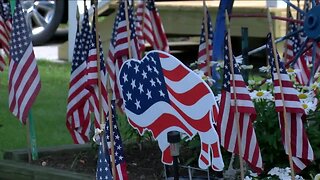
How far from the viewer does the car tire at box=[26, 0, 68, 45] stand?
54.9 feet

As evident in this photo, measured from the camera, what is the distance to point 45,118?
11.1 metres

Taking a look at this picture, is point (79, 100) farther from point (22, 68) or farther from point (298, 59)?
point (298, 59)

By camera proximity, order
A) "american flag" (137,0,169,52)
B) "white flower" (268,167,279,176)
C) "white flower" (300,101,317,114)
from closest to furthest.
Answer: "white flower" (268,167,279,176) → "white flower" (300,101,317,114) → "american flag" (137,0,169,52)

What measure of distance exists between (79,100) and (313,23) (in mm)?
1975

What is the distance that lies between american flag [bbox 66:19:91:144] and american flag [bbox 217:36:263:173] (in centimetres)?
218

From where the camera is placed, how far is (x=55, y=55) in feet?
54.7

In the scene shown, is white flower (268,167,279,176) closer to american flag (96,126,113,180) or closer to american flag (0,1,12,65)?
american flag (96,126,113,180)

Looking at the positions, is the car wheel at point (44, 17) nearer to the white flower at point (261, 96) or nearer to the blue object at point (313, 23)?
the blue object at point (313, 23)

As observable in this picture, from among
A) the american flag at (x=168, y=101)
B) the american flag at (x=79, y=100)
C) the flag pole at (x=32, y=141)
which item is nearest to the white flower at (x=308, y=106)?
the american flag at (x=168, y=101)

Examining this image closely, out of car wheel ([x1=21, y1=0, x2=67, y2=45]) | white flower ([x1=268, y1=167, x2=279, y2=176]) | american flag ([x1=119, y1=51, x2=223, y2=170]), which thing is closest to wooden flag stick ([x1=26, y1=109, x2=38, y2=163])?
american flag ([x1=119, y1=51, x2=223, y2=170])

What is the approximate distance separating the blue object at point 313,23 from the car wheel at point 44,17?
376 inches

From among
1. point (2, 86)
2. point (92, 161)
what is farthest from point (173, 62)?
point (2, 86)

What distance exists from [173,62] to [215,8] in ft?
28.4

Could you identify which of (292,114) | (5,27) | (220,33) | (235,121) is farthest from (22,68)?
(292,114)
